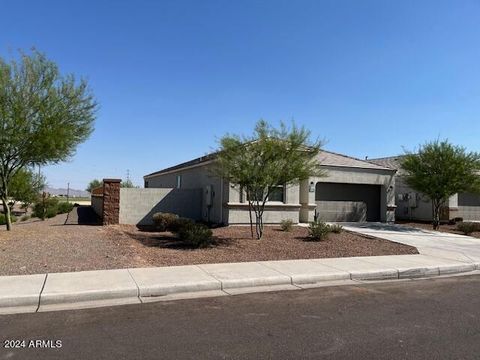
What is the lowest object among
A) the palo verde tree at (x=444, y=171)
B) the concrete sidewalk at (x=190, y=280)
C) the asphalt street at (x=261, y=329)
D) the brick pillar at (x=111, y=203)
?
the asphalt street at (x=261, y=329)

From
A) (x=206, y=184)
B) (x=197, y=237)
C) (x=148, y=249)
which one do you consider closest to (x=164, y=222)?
(x=206, y=184)

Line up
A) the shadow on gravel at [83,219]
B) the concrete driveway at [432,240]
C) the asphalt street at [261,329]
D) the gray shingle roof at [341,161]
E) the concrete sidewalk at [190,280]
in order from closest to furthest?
the asphalt street at [261,329]
the concrete sidewalk at [190,280]
the concrete driveway at [432,240]
the shadow on gravel at [83,219]
the gray shingle roof at [341,161]

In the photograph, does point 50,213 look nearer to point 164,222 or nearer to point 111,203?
point 111,203

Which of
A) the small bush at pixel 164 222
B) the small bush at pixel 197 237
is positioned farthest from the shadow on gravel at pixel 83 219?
the small bush at pixel 197 237

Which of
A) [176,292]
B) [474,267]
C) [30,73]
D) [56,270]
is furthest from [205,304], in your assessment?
[30,73]

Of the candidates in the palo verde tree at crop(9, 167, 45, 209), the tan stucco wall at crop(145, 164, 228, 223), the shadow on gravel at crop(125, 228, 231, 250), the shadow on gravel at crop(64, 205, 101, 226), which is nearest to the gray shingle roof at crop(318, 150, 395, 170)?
the tan stucco wall at crop(145, 164, 228, 223)

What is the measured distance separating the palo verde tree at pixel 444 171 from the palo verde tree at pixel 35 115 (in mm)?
16090

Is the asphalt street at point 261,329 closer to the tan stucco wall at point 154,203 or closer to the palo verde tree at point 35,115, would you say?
the palo verde tree at point 35,115

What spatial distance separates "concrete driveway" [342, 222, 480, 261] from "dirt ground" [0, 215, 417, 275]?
104cm

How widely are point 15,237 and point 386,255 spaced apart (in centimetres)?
1125

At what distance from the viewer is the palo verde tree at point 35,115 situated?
564 inches

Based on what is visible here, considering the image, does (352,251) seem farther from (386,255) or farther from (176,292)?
(176,292)

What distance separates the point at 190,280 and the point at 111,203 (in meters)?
13.1

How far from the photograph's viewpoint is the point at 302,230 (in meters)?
19.0
